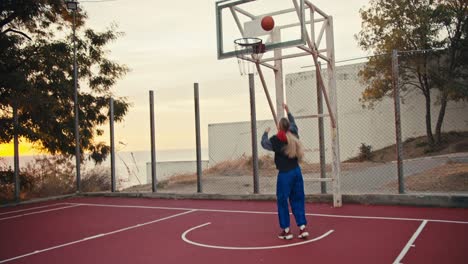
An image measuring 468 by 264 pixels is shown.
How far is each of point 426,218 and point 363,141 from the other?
16869mm

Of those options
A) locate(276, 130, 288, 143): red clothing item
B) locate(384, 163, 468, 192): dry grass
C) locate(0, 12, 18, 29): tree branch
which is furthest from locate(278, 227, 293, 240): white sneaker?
locate(0, 12, 18, 29): tree branch

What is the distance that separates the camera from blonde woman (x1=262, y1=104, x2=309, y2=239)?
620 cm

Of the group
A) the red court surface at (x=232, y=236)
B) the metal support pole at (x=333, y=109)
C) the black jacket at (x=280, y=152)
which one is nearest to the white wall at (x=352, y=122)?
the metal support pole at (x=333, y=109)

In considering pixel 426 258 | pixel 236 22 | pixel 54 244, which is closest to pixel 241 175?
pixel 236 22

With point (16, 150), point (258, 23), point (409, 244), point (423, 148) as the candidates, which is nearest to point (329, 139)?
point (423, 148)

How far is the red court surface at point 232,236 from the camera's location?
5395 mm

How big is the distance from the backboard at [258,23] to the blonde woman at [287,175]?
2.10m

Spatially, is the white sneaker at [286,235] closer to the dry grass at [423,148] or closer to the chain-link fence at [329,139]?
the chain-link fence at [329,139]

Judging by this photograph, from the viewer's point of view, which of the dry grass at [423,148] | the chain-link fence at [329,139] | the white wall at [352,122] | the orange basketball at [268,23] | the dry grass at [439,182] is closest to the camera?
the orange basketball at [268,23]

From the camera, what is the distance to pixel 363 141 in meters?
23.6

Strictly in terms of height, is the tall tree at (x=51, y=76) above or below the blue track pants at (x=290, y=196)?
above

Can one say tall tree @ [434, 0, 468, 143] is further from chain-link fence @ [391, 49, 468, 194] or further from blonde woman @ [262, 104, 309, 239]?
blonde woman @ [262, 104, 309, 239]

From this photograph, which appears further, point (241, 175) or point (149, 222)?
point (241, 175)

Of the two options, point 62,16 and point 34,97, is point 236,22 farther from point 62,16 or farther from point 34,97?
point 62,16
